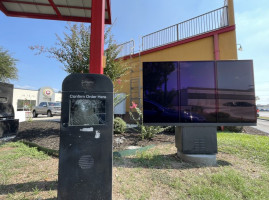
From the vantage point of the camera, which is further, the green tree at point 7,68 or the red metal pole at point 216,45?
the green tree at point 7,68

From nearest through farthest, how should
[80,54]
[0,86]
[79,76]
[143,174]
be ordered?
[79,76] < [143,174] < [0,86] < [80,54]

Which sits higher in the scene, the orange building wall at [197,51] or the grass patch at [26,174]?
the orange building wall at [197,51]

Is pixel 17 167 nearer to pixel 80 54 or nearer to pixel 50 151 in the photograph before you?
pixel 50 151

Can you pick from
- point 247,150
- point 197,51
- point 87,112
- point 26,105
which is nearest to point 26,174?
point 87,112

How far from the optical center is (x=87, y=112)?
70.7 inches

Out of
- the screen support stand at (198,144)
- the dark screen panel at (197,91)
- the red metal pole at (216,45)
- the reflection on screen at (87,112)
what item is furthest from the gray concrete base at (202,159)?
the red metal pole at (216,45)

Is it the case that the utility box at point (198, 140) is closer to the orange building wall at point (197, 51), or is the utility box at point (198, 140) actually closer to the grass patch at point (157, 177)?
the grass patch at point (157, 177)

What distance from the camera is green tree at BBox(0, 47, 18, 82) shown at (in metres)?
12.2

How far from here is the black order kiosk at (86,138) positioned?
164 centimetres

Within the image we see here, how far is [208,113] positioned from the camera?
127 inches

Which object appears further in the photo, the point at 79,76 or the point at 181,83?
the point at 181,83

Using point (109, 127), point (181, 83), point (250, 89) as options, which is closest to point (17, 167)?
point (109, 127)

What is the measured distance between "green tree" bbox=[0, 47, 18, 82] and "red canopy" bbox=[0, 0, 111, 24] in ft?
37.7

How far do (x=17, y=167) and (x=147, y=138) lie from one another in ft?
11.4
